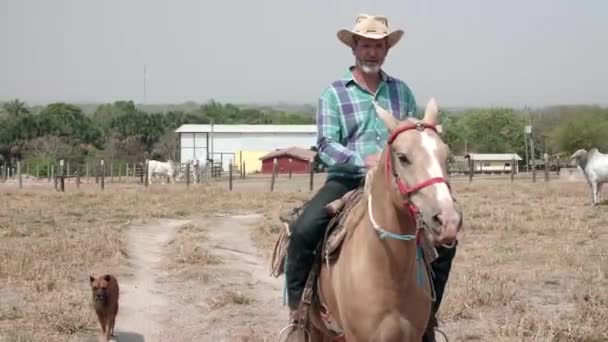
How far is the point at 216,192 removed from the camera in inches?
1243

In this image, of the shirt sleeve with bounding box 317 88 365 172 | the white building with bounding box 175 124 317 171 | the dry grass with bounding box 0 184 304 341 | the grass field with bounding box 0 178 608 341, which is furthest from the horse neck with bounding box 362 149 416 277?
the white building with bounding box 175 124 317 171

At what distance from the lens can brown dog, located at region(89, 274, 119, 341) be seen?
8.35 meters

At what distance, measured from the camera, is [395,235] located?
14.3ft

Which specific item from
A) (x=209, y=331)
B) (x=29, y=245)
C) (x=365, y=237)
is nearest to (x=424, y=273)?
(x=365, y=237)

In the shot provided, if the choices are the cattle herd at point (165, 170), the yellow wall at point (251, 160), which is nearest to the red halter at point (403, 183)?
the cattle herd at point (165, 170)

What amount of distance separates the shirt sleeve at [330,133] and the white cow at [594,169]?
19.2 metres

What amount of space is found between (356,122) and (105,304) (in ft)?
14.5

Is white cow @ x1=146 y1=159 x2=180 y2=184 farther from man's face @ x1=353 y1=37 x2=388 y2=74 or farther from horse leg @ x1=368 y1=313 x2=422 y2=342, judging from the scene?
horse leg @ x1=368 y1=313 x2=422 y2=342

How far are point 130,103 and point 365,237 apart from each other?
410 ft

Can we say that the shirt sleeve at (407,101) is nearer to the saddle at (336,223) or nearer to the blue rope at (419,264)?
the saddle at (336,223)

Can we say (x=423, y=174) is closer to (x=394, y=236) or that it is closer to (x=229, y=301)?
(x=394, y=236)

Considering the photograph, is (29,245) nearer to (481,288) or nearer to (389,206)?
(481,288)

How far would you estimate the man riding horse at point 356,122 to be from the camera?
527cm

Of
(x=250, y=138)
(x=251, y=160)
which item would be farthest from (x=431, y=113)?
(x=250, y=138)
